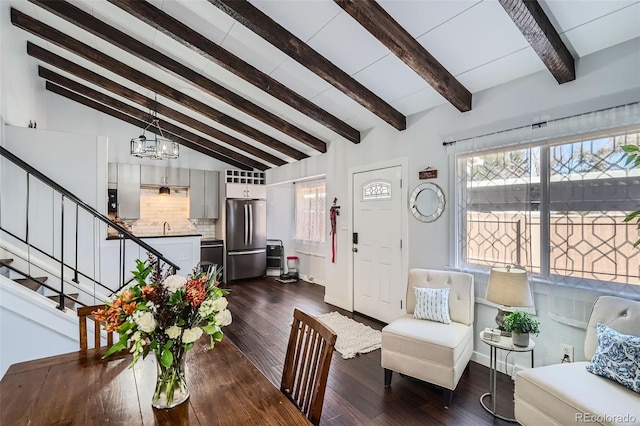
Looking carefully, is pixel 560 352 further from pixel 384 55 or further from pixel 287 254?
pixel 287 254

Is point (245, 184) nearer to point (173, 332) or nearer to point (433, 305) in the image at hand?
point (433, 305)

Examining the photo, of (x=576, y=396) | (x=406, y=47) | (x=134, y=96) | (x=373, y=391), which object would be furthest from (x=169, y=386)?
(x=134, y=96)

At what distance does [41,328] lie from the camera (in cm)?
213

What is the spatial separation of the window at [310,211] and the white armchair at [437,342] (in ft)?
11.6

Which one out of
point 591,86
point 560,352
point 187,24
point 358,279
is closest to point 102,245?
point 187,24

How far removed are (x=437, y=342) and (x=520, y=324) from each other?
589 millimetres

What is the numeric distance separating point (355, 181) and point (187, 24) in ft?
8.99

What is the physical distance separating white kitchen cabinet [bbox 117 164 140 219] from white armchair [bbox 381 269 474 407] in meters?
5.16

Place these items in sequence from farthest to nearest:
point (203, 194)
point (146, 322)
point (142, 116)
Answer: point (203, 194) → point (142, 116) → point (146, 322)

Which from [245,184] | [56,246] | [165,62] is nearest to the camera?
[56,246]

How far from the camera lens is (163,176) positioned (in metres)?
6.03

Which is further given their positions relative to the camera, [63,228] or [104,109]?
[104,109]

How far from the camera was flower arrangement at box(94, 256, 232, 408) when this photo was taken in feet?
3.50

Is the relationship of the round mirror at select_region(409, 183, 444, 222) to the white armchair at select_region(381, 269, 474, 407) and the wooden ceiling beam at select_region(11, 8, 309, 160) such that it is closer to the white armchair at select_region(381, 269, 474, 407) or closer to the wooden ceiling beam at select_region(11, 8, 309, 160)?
the white armchair at select_region(381, 269, 474, 407)
